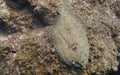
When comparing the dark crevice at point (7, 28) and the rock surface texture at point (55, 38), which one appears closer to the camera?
the rock surface texture at point (55, 38)

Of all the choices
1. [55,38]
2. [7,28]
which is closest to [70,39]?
[55,38]

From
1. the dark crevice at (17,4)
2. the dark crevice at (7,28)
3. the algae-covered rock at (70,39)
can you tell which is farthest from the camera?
the dark crevice at (17,4)

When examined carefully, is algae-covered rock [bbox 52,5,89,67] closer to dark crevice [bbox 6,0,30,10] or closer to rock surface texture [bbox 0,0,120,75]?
rock surface texture [bbox 0,0,120,75]

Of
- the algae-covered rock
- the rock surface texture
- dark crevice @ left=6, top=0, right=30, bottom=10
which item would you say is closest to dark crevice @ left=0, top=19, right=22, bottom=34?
the rock surface texture

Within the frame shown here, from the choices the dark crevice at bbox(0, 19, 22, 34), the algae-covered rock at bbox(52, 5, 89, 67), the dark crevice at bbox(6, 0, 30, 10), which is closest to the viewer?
the algae-covered rock at bbox(52, 5, 89, 67)

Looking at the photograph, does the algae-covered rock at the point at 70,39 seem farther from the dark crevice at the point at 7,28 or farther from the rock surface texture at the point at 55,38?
the dark crevice at the point at 7,28

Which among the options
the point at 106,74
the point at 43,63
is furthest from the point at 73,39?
the point at 106,74

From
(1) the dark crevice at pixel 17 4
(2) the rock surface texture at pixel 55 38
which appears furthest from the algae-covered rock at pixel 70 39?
(1) the dark crevice at pixel 17 4

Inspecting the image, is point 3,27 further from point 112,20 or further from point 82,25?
point 112,20

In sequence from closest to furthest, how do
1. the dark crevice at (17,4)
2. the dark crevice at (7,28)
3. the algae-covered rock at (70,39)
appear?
1. the algae-covered rock at (70,39)
2. the dark crevice at (7,28)
3. the dark crevice at (17,4)
